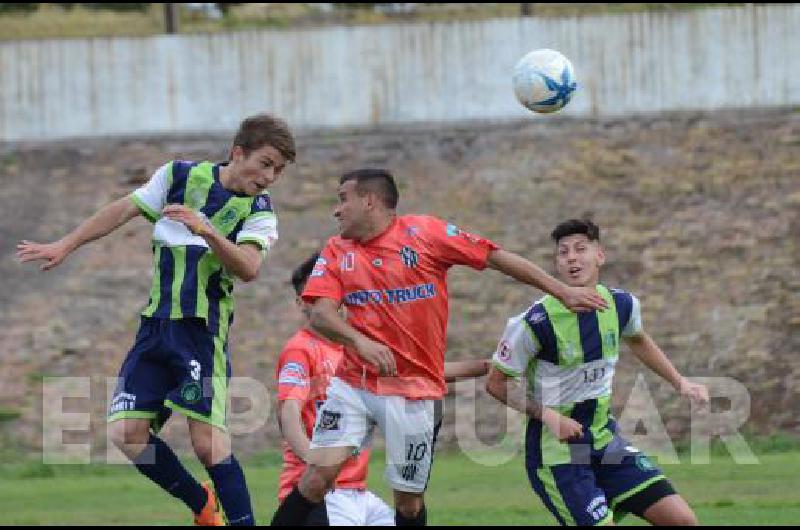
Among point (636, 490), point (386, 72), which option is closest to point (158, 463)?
point (636, 490)

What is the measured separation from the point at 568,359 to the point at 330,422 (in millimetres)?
1562

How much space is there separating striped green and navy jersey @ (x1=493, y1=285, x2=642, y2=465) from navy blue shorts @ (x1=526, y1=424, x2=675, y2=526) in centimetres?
9

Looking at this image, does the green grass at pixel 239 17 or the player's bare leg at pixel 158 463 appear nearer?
the player's bare leg at pixel 158 463

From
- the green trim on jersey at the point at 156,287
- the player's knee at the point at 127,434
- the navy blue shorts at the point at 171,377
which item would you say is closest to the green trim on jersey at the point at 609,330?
the navy blue shorts at the point at 171,377

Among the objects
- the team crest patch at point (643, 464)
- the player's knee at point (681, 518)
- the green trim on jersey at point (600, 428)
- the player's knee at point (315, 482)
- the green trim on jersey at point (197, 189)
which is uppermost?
the green trim on jersey at point (197, 189)

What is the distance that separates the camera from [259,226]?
339 inches

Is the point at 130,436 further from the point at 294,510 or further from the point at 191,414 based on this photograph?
the point at 294,510

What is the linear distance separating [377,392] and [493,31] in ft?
50.9

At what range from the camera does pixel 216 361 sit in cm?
860

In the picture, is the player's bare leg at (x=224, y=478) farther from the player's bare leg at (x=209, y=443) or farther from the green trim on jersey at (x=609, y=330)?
the green trim on jersey at (x=609, y=330)

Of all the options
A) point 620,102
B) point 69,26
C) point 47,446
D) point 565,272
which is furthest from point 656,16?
point 565,272

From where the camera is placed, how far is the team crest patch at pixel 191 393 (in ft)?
27.6

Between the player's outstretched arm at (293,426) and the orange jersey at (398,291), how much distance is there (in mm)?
624

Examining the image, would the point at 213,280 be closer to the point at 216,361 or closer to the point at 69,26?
the point at 216,361
